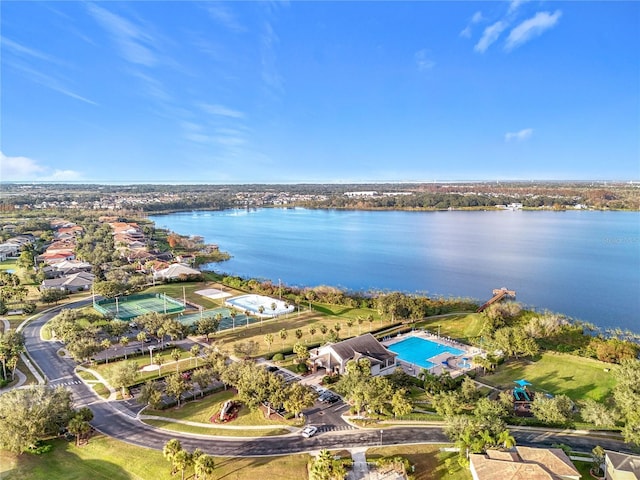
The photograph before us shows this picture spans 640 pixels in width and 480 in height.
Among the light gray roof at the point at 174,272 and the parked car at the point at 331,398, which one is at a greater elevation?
the light gray roof at the point at 174,272

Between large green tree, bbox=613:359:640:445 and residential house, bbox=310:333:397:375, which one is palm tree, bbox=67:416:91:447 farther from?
large green tree, bbox=613:359:640:445

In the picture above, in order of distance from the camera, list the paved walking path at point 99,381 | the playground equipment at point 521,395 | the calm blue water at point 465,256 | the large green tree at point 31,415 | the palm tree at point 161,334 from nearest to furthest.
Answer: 1. the large green tree at point 31,415
2. the playground equipment at point 521,395
3. the paved walking path at point 99,381
4. the palm tree at point 161,334
5. the calm blue water at point 465,256

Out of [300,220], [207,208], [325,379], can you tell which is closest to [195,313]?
[325,379]

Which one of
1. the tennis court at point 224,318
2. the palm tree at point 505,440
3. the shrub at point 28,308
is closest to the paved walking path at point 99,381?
the tennis court at point 224,318

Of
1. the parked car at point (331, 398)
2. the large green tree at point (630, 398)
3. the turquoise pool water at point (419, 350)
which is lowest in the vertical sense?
the turquoise pool water at point (419, 350)

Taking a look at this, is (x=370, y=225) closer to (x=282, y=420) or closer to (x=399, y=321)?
(x=399, y=321)

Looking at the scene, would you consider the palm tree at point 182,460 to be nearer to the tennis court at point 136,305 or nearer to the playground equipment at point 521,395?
the playground equipment at point 521,395

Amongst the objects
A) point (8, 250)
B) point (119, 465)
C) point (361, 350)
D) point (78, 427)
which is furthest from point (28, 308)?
point (8, 250)
